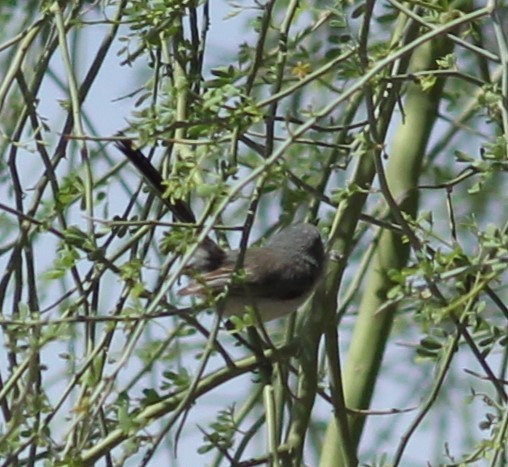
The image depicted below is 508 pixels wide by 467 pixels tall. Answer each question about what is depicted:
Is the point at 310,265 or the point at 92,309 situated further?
the point at 310,265

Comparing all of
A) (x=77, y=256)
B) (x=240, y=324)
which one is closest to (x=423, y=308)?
(x=240, y=324)

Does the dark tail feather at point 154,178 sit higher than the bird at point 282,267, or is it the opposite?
the bird at point 282,267

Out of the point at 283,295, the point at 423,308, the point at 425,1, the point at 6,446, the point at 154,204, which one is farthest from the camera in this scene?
the point at 283,295

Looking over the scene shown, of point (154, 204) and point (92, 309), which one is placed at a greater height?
point (154, 204)

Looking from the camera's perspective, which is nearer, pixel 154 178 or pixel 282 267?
pixel 154 178

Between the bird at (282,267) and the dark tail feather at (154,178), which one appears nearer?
the dark tail feather at (154,178)

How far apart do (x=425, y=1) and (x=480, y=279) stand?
413 millimetres

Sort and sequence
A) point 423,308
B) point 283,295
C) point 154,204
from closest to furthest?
point 423,308
point 154,204
point 283,295

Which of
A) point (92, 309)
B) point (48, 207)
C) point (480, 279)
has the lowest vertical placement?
point (480, 279)

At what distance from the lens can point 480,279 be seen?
1.63 m

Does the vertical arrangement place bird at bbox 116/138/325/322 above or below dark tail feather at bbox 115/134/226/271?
above

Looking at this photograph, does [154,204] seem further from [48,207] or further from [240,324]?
[240,324]

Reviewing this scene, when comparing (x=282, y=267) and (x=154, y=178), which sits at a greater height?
(x=282, y=267)

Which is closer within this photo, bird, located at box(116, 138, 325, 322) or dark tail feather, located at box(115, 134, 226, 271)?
dark tail feather, located at box(115, 134, 226, 271)
